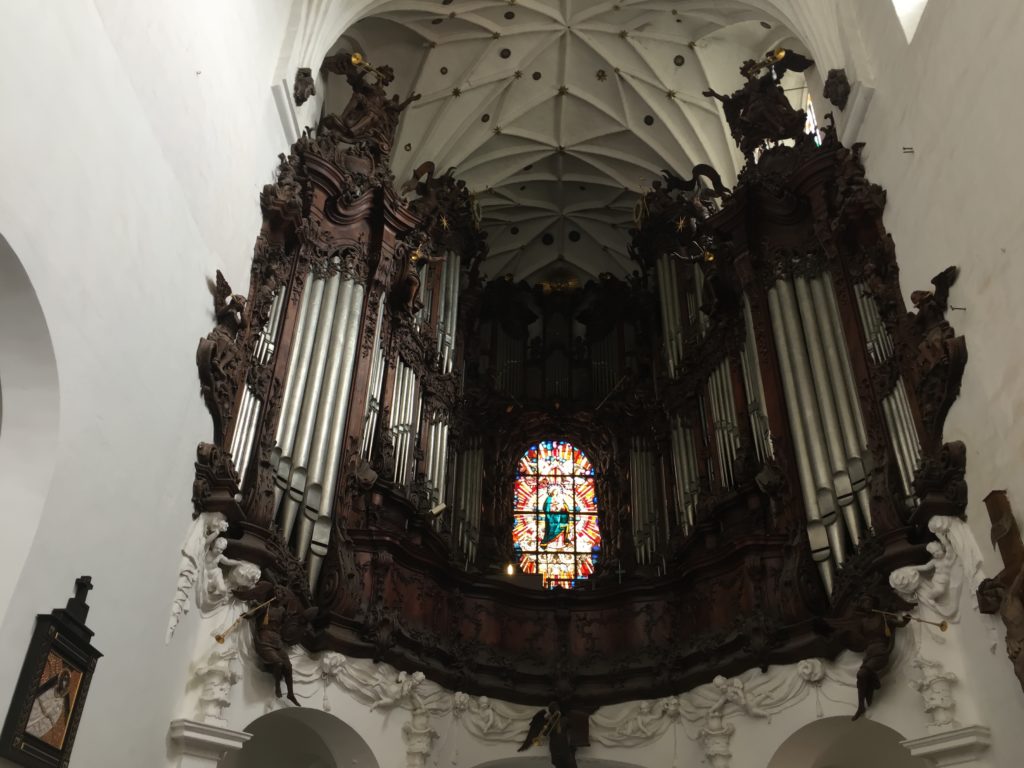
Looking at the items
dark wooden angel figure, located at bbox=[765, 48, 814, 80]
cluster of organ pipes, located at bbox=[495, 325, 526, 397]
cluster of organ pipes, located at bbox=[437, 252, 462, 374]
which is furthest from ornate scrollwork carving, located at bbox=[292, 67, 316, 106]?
cluster of organ pipes, located at bbox=[495, 325, 526, 397]

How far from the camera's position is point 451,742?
9.73 metres

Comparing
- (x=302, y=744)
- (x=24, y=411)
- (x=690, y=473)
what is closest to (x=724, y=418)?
(x=690, y=473)

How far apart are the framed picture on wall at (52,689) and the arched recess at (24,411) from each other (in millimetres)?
499

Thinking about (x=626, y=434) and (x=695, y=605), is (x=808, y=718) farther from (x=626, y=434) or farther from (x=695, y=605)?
(x=626, y=434)

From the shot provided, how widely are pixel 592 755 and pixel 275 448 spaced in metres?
4.77

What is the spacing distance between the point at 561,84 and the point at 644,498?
7.15m

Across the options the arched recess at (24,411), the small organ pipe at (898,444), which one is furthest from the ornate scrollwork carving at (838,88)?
the arched recess at (24,411)

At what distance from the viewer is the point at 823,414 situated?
973 cm

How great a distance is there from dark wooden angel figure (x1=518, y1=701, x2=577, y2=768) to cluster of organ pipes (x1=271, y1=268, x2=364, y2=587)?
2.99m

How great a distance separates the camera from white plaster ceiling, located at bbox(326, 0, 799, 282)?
1442cm

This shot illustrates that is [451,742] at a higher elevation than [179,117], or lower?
lower

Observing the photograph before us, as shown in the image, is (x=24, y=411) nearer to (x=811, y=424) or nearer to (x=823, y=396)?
(x=811, y=424)

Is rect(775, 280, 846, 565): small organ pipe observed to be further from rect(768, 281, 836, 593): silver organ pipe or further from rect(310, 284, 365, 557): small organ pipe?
rect(310, 284, 365, 557): small organ pipe

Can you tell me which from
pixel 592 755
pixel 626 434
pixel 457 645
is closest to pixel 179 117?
Answer: pixel 457 645
